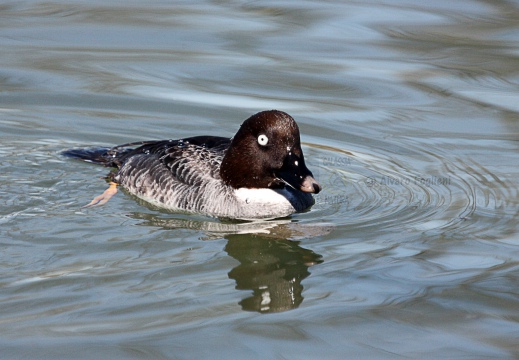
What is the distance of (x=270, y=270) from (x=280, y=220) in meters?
1.30

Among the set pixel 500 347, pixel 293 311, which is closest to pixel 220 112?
pixel 293 311

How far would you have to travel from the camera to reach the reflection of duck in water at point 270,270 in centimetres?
683

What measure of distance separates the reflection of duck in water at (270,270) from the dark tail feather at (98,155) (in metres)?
2.33

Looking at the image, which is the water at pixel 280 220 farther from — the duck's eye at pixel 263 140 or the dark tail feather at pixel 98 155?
the duck's eye at pixel 263 140

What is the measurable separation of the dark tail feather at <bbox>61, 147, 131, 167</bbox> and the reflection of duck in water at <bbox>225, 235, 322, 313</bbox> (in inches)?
91.6

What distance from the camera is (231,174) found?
356 inches

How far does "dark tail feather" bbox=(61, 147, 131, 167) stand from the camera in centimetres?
1005

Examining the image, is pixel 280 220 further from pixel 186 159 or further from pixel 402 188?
pixel 402 188

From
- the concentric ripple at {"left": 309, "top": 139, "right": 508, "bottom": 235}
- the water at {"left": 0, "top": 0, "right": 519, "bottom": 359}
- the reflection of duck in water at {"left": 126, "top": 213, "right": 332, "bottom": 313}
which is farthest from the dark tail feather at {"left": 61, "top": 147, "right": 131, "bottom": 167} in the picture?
the concentric ripple at {"left": 309, "top": 139, "right": 508, "bottom": 235}

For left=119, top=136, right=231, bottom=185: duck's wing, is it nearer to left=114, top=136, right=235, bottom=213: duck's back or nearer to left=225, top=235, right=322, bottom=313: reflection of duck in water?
left=114, top=136, right=235, bottom=213: duck's back

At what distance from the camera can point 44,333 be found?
614 cm

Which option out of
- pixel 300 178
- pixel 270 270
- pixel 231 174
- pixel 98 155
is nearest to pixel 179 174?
pixel 231 174

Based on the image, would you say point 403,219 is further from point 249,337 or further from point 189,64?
point 189,64

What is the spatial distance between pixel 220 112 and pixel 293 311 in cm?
542
